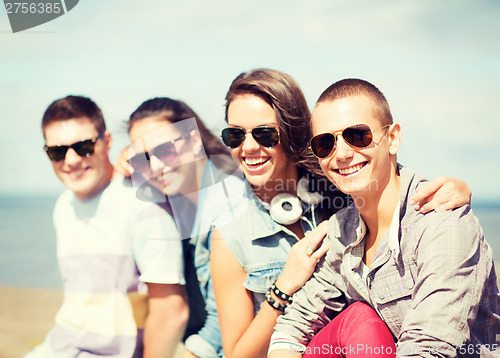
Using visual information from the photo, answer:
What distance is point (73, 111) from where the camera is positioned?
2463 mm

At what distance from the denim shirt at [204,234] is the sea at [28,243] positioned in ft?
2.49

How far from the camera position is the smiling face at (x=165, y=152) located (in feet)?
8.05

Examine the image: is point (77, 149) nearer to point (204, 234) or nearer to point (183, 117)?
point (183, 117)

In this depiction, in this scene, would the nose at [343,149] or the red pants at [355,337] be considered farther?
the nose at [343,149]

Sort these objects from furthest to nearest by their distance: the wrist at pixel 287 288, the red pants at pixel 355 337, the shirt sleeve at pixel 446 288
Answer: the wrist at pixel 287 288, the red pants at pixel 355 337, the shirt sleeve at pixel 446 288

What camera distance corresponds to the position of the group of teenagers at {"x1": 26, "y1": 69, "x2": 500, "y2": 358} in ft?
5.92

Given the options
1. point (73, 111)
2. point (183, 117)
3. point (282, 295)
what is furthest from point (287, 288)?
point (73, 111)

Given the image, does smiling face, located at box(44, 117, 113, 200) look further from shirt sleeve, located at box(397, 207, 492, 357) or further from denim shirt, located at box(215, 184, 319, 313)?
shirt sleeve, located at box(397, 207, 492, 357)

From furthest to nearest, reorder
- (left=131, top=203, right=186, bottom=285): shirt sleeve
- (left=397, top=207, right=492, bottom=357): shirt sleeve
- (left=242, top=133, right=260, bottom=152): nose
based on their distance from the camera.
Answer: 1. (left=131, top=203, right=186, bottom=285): shirt sleeve
2. (left=242, top=133, right=260, bottom=152): nose
3. (left=397, top=207, right=492, bottom=357): shirt sleeve

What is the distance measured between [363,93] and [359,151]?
0.25 m

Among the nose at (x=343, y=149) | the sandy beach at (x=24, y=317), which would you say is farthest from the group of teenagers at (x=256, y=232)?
the sandy beach at (x=24, y=317)

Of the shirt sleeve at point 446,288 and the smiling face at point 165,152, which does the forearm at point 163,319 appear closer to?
the smiling face at point 165,152

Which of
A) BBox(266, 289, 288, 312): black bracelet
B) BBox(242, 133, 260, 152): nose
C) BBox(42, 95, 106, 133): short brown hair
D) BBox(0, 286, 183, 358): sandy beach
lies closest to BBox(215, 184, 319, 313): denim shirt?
BBox(266, 289, 288, 312): black bracelet

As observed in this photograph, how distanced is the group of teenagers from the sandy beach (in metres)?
0.13
